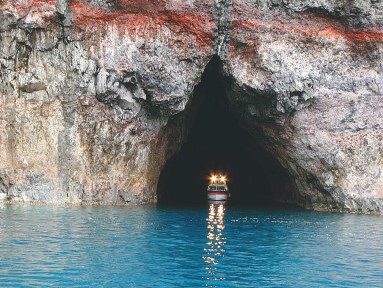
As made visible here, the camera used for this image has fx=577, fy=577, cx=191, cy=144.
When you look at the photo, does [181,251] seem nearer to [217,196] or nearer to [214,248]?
[214,248]

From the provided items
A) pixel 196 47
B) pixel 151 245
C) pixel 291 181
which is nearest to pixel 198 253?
pixel 151 245

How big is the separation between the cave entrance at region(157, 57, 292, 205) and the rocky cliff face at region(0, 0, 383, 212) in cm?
367

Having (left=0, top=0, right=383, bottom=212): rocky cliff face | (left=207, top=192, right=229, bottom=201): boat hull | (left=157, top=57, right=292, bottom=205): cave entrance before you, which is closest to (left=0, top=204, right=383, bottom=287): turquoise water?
(left=0, top=0, right=383, bottom=212): rocky cliff face

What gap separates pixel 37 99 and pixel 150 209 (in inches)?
464

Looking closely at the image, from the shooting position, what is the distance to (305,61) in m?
42.7

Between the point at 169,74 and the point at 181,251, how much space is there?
2129 centimetres

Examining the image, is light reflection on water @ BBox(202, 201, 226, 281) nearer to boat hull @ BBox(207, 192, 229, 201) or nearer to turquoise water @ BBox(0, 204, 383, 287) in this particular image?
turquoise water @ BBox(0, 204, 383, 287)

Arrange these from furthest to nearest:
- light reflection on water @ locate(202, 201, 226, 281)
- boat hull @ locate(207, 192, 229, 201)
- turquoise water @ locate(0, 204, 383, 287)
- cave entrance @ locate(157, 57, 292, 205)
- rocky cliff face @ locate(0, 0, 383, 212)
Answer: boat hull @ locate(207, 192, 229, 201), cave entrance @ locate(157, 57, 292, 205), rocky cliff face @ locate(0, 0, 383, 212), light reflection on water @ locate(202, 201, 226, 281), turquoise water @ locate(0, 204, 383, 287)

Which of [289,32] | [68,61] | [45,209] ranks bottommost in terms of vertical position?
[45,209]

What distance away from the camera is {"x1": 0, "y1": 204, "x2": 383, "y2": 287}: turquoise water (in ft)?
61.2

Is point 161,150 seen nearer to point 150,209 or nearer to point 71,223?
point 150,209

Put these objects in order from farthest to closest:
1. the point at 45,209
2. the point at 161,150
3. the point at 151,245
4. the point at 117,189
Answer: the point at 161,150 < the point at 117,189 < the point at 45,209 < the point at 151,245

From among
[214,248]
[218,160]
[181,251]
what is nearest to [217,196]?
[218,160]

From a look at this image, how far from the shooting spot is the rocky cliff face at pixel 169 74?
4241cm
